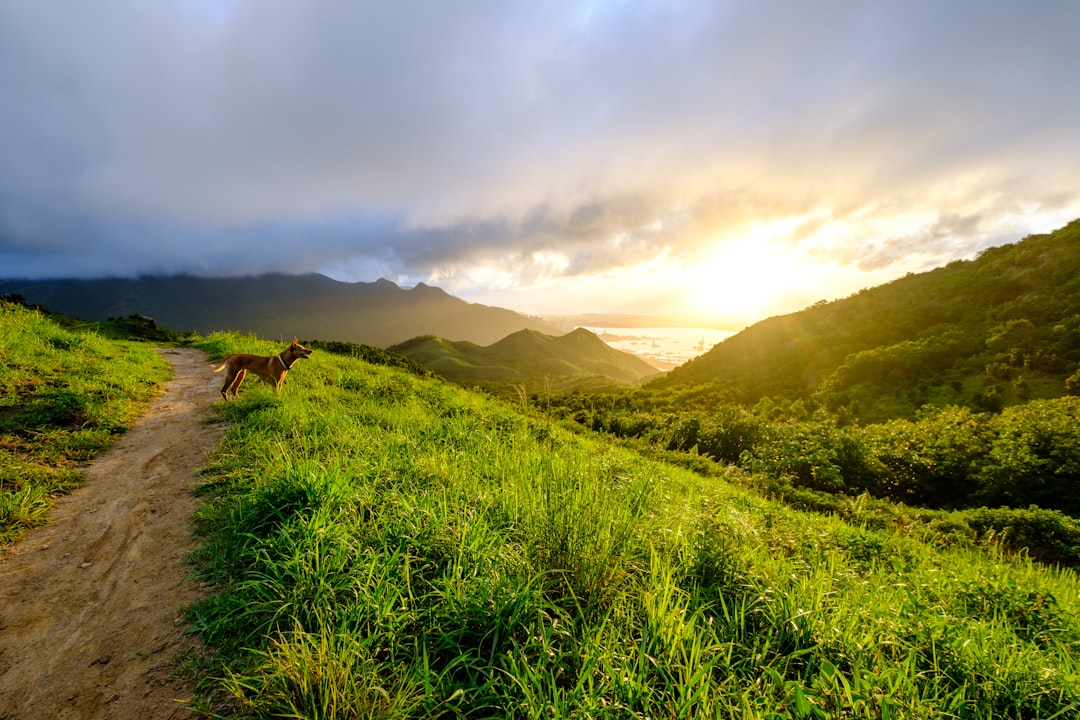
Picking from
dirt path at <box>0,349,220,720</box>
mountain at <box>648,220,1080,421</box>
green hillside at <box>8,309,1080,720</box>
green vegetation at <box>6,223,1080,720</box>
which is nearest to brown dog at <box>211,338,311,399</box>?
green vegetation at <box>6,223,1080,720</box>

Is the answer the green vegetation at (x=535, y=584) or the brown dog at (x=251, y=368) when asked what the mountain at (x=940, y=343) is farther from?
the brown dog at (x=251, y=368)

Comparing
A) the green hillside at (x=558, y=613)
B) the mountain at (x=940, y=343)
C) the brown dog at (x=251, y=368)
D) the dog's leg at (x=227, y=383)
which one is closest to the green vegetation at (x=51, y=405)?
the dog's leg at (x=227, y=383)

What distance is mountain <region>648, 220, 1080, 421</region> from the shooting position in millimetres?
22250

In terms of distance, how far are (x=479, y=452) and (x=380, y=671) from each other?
3706 millimetres

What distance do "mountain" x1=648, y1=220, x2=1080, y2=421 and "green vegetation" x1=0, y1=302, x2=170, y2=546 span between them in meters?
32.9

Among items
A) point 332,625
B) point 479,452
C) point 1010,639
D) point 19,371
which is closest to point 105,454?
point 19,371

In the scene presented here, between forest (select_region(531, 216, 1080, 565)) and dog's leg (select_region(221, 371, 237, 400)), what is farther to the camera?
forest (select_region(531, 216, 1080, 565))

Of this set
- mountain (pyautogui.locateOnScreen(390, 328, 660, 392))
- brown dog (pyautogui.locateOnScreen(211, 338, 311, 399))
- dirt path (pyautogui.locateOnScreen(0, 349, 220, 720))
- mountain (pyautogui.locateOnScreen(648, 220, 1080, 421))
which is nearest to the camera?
dirt path (pyautogui.locateOnScreen(0, 349, 220, 720))

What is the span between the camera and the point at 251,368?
9.84m

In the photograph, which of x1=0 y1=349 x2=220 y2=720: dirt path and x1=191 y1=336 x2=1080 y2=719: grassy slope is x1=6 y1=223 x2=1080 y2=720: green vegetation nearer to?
x1=191 y1=336 x2=1080 y2=719: grassy slope

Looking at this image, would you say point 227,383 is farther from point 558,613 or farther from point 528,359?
point 528,359

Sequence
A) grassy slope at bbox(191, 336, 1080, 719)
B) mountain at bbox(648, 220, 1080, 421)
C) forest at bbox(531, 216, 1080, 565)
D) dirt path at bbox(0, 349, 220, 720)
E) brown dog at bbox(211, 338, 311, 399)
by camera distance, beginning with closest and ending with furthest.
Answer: grassy slope at bbox(191, 336, 1080, 719) < dirt path at bbox(0, 349, 220, 720) < brown dog at bbox(211, 338, 311, 399) < forest at bbox(531, 216, 1080, 565) < mountain at bbox(648, 220, 1080, 421)

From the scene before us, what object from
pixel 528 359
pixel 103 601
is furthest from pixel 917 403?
pixel 528 359

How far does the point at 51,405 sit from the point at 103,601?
20.9ft
